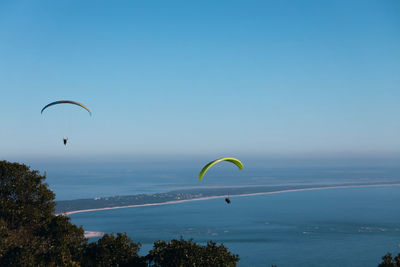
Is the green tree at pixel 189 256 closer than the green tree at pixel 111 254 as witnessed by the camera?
Yes

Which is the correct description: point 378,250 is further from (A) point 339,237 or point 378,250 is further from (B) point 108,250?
(B) point 108,250

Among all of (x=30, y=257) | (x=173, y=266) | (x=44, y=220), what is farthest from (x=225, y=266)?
(x=44, y=220)

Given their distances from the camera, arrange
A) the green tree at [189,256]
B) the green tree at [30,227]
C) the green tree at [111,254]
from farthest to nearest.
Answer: the green tree at [111,254]
the green tree at [189,256]
the green tree at [30,227]

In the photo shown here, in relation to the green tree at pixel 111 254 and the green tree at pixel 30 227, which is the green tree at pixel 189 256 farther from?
the green tree at pixel 30 227

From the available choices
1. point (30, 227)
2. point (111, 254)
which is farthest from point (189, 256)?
point (30, 227)

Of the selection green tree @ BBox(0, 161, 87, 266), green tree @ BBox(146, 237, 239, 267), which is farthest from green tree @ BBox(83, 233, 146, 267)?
green tree @ BBox(146, 237, 239, 267)

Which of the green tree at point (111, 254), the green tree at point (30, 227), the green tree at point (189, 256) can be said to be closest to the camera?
the green tree at point (30, 227)

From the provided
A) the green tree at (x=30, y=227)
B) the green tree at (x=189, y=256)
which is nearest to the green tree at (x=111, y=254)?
the green tree at (x=30, y=227)
